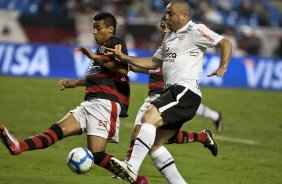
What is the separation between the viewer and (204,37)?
859cm

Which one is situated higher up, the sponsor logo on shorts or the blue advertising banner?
the sponsor logo on shorts

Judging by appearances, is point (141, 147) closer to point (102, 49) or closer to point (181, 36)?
point (181, 36)

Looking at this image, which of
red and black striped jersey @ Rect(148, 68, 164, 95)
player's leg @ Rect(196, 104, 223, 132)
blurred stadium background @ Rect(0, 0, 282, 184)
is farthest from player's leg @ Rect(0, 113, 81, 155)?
player's leg @ Rect(196, 104, 223, 132)

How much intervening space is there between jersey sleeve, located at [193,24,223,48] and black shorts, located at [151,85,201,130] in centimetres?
58

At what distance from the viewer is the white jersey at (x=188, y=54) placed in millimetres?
8594

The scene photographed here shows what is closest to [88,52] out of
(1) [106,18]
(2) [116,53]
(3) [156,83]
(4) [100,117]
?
(2) [116,53]

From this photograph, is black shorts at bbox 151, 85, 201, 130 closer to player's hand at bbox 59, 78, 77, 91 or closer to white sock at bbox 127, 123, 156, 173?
white sock at bbox 127, 123, 156, 173

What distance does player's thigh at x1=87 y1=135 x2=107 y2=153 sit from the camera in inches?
354

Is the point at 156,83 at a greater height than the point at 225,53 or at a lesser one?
lesser

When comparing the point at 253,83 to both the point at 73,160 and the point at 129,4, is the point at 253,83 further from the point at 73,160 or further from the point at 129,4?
the point at 73,160

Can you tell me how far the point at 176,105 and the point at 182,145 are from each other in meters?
5.87

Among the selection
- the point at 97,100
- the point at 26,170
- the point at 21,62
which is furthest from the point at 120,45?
the point at 21,62

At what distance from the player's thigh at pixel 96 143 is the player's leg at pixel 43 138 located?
0.81ft

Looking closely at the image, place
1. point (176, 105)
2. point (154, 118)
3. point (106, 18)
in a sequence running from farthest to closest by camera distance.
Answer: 1. point (106, 18)
2. point (176, 105)
3. point (154, 118)
